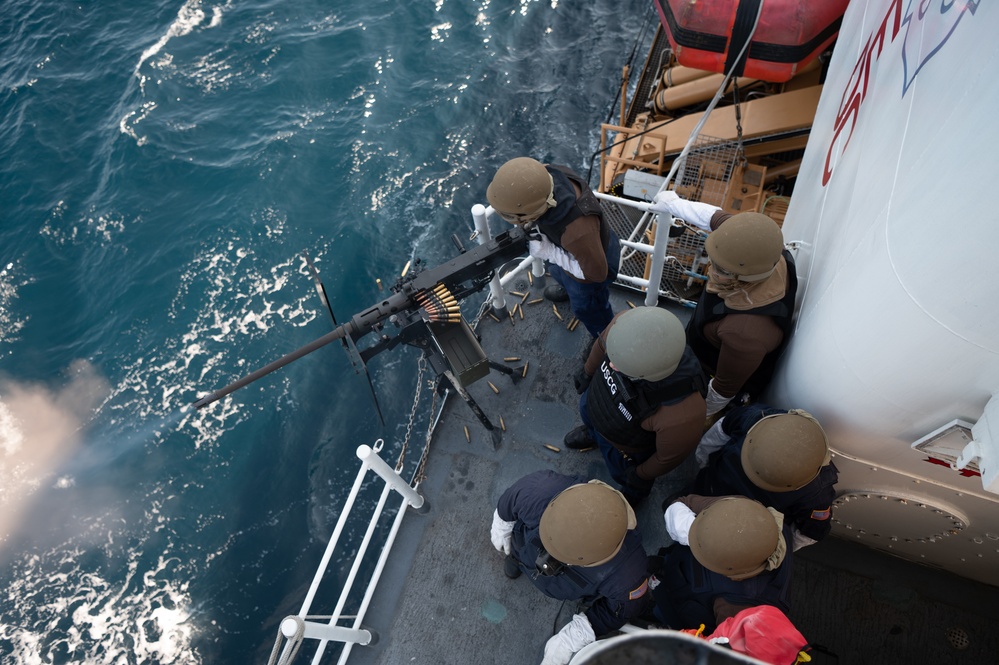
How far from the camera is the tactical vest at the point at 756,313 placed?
171 inches

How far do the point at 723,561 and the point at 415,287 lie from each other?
11.2 feet

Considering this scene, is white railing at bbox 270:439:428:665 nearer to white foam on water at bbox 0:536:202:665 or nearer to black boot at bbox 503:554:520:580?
black boot at bbox 503:554:520:580

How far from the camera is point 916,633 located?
16.5ft

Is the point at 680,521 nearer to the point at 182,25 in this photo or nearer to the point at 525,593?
the point at 525,593

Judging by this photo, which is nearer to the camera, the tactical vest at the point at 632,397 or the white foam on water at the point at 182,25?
the tactical vest at the point at 632,397

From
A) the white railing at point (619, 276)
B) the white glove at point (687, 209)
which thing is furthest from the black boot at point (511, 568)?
the white glove at point (687, 209)

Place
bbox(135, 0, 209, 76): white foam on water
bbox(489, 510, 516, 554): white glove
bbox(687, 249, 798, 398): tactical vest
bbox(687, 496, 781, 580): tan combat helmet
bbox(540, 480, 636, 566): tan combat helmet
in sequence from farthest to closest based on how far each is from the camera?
bbox(135, 0, 209, 76): white foam on water
bbox(489, 510, 516, 554): white glove
bbox(687, 249, 798, 398): tactical vest
bbox(540, 480, 636, 566): tan combat helmet
bbox(687, 496, 781, 580): tan combat helmet

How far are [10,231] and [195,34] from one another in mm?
6467

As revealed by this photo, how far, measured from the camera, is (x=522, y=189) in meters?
4.85

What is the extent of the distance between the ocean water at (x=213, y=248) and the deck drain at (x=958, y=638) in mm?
6632

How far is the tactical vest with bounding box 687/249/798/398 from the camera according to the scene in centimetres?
434

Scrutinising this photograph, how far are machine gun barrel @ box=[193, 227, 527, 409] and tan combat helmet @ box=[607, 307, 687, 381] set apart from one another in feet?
6.04

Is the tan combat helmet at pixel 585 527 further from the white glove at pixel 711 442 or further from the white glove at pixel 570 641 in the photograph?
the white glove at pixel 711 442

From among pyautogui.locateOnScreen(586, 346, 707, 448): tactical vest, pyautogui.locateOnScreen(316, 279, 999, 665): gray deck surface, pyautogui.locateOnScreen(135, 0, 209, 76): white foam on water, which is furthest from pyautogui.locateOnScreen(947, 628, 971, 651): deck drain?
pyautogui.locateOnScreen(135, 0, 209, 76): white foam on water
